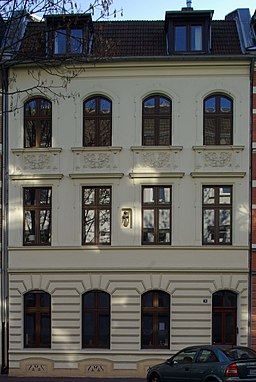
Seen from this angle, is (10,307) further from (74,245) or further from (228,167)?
(228,167)

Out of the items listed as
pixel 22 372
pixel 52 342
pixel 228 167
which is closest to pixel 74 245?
pixel 52 342

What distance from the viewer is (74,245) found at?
18.5m

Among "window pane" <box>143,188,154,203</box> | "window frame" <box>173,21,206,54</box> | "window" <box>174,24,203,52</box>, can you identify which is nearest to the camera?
"window pane" <box>143,188,154,203</box>

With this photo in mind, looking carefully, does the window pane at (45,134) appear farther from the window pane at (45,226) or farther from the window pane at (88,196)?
the window pane at (45,226)

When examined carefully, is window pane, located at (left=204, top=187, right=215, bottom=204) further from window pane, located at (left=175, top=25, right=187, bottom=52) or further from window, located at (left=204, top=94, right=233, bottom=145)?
window pane, located at (left=175, top=25, right=187, bottom=52)

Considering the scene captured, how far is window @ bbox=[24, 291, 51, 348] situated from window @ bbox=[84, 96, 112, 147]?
555 cm

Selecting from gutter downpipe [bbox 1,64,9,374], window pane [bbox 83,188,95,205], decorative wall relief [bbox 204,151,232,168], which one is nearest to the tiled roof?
gutter downpipe [bbox 1,64,9,374]

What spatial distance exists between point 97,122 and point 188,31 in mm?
4683

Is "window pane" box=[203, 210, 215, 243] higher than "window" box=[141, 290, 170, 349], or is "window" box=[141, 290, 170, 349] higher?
"window pane" box=[203, 210, 215, 243]

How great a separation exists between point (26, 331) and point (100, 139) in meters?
7.11

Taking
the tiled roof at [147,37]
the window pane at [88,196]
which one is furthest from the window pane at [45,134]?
the tiled roof at [147,37]

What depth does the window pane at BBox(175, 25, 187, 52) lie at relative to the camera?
19234 millimetres

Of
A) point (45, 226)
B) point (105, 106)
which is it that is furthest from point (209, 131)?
point (45, 226)

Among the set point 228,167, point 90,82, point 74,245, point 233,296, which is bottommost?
point 233,296
